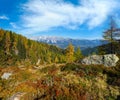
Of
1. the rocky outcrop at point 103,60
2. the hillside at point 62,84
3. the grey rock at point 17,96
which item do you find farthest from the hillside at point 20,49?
the grey rock at point 17,96

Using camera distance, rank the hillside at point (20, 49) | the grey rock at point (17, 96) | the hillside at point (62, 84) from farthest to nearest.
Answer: the hillside at point (20, 49) < the hillside at point (62, 84) < the grey rock at point (17, 96)

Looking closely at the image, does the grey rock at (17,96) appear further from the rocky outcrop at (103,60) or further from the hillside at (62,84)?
the rocky outcrop at (103,60)

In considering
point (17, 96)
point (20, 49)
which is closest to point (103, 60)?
point (17, 96)

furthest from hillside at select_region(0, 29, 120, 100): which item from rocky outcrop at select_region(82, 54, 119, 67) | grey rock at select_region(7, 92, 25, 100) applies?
rocky outcrop at select_region(82, 54, 119, 67)

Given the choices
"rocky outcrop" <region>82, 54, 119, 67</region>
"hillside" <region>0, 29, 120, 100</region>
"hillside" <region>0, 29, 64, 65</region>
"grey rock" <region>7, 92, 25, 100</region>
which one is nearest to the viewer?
"grey rock" <region>7, 92, 25, 100</region>

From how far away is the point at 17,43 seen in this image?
15900cm

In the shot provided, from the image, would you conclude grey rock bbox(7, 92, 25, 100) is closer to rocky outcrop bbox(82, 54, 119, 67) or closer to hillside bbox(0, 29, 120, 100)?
hillside bbox(0, 29, 120, 100)

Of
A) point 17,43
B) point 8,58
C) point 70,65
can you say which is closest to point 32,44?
point 17,43

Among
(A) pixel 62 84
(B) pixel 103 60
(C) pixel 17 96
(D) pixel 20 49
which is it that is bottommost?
(C) pixel 17 96

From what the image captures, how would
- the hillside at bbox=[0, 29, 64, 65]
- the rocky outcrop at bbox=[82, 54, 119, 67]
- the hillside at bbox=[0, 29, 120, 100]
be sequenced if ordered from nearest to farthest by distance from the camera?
1. the hillside at bbox=[0, 29, 120, 100]
2. the rocky outcrop at bbox=[82, 54, 119, 67]
3. the hillside at bbox=[0, 29, 64, 65]

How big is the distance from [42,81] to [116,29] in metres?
33.9

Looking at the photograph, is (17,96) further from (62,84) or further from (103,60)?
(103,60)

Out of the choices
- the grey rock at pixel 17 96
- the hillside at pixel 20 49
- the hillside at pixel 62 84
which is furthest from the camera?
the hillside at pixel 20 49

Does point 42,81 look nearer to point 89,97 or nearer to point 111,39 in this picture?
point 89,97
